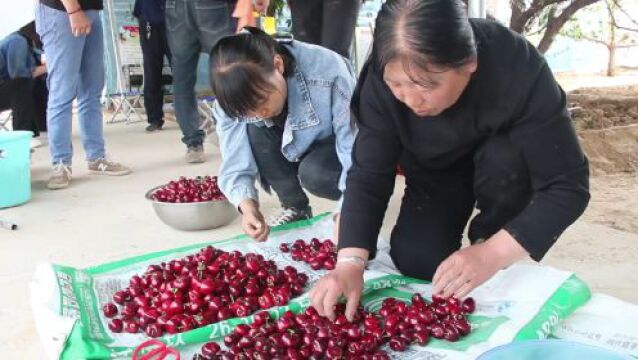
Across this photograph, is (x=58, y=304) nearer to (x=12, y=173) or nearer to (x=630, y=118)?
(x=12, y=173)

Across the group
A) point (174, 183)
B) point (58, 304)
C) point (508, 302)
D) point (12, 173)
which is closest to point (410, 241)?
point (508, 302)

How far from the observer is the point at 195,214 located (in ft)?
8.43

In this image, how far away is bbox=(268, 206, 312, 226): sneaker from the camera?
2465 mm

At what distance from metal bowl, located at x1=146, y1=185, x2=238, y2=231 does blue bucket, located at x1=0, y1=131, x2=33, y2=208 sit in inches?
38.4

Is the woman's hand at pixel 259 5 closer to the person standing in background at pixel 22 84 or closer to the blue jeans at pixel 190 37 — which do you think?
the blue jeans at pixel 190 37

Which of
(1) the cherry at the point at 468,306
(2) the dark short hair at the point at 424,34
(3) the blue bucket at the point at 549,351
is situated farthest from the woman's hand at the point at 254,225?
(3) the blue bucket at the point at 549,351

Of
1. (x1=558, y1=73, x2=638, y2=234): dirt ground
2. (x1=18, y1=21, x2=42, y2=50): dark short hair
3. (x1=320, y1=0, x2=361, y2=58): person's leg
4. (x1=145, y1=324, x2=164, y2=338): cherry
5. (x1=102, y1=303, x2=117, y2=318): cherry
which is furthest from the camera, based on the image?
(x1=18, y1=21, x2=42, y2=50): dark short hair

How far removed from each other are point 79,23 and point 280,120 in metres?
1.65

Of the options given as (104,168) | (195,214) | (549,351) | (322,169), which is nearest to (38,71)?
(104,168)

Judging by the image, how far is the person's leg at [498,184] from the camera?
1623 millimetres

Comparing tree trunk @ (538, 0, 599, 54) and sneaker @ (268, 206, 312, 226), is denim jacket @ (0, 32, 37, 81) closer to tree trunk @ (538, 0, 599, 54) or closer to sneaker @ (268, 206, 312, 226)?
sneaker @ (268, 206, 312, 226)

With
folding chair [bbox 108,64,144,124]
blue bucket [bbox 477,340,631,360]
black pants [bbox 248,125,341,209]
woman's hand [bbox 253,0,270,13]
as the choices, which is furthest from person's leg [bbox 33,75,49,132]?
blue bucket [bbox 477,340,631,360]

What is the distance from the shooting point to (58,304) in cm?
165

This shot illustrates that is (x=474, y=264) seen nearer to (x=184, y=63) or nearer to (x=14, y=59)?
(x=184, y=63)
